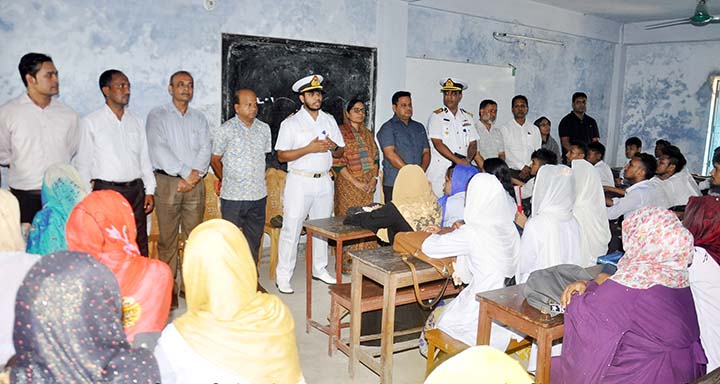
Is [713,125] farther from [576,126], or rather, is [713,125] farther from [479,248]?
[479,248]

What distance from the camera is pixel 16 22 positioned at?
4.41 m

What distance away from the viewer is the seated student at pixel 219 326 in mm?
1862

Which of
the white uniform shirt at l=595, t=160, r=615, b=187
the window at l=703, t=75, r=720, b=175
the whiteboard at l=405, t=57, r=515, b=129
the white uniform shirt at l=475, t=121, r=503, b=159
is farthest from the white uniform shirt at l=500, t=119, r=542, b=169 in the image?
the window at l=703, t=75, r=720, b=175

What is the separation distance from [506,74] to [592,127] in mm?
1502

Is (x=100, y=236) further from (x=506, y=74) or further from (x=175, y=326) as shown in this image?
(x=506, y=74)

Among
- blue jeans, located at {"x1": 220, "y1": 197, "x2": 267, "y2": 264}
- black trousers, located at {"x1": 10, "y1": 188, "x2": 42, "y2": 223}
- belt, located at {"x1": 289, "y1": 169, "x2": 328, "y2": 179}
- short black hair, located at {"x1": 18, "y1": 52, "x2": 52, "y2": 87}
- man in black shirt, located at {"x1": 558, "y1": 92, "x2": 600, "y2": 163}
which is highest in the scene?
short black hair, located at {"x1": 18, "y1": 52, "x2": 52, "y2": 87}

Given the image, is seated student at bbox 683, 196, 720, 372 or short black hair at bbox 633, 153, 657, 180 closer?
seated student at bbox 683, 196, 720, 372

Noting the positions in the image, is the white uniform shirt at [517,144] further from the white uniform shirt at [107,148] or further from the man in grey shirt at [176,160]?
the white uniform shirt at [107,148]

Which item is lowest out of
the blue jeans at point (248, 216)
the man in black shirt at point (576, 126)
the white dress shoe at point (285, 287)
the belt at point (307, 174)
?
the white dress shoe at point (285, 287)

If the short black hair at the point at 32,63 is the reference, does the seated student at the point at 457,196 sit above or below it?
below

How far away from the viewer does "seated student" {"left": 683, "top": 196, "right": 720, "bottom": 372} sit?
291cm

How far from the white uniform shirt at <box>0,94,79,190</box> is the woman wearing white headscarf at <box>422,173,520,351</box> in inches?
105

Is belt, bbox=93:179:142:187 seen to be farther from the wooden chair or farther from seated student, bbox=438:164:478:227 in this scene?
seated student, bbox=438:164:478:227

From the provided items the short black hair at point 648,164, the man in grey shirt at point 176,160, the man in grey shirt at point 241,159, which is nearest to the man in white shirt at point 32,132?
the man in grey shirt at point 176,160
